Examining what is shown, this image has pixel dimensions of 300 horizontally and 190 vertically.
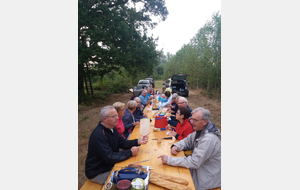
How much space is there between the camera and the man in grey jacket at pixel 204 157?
6.40ft

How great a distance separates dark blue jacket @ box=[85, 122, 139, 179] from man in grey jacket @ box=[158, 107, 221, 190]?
0.64 meters

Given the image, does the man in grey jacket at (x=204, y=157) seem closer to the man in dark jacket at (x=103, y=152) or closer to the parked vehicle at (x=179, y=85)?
the man in dark jacket at (x=103, y=152)

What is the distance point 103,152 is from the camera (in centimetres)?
206

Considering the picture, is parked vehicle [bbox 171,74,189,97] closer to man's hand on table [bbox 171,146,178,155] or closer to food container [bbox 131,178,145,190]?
man's hand on table [bbox 171,146,178,155]

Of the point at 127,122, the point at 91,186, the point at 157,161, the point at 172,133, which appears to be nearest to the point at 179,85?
the point at 127,122

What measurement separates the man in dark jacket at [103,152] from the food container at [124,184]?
617mm

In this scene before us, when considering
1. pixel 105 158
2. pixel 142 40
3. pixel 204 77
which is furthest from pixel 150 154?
pixel 204 77

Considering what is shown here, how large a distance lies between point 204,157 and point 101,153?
134 cm

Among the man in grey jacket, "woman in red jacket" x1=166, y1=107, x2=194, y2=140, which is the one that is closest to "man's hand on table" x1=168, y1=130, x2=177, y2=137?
"woman in red jacket" x1=166, y1=107, x2=194, y2=140

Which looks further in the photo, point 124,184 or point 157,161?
point 157,161

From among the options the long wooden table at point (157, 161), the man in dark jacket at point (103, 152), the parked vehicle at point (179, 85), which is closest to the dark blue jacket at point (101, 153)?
the man in dark jacket at point (103, 152)

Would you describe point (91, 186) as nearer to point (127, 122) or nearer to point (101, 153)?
point (101, 153)

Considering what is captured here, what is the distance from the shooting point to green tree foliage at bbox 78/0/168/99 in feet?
34.6

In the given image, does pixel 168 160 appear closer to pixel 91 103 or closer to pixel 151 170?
pixel 151 170
